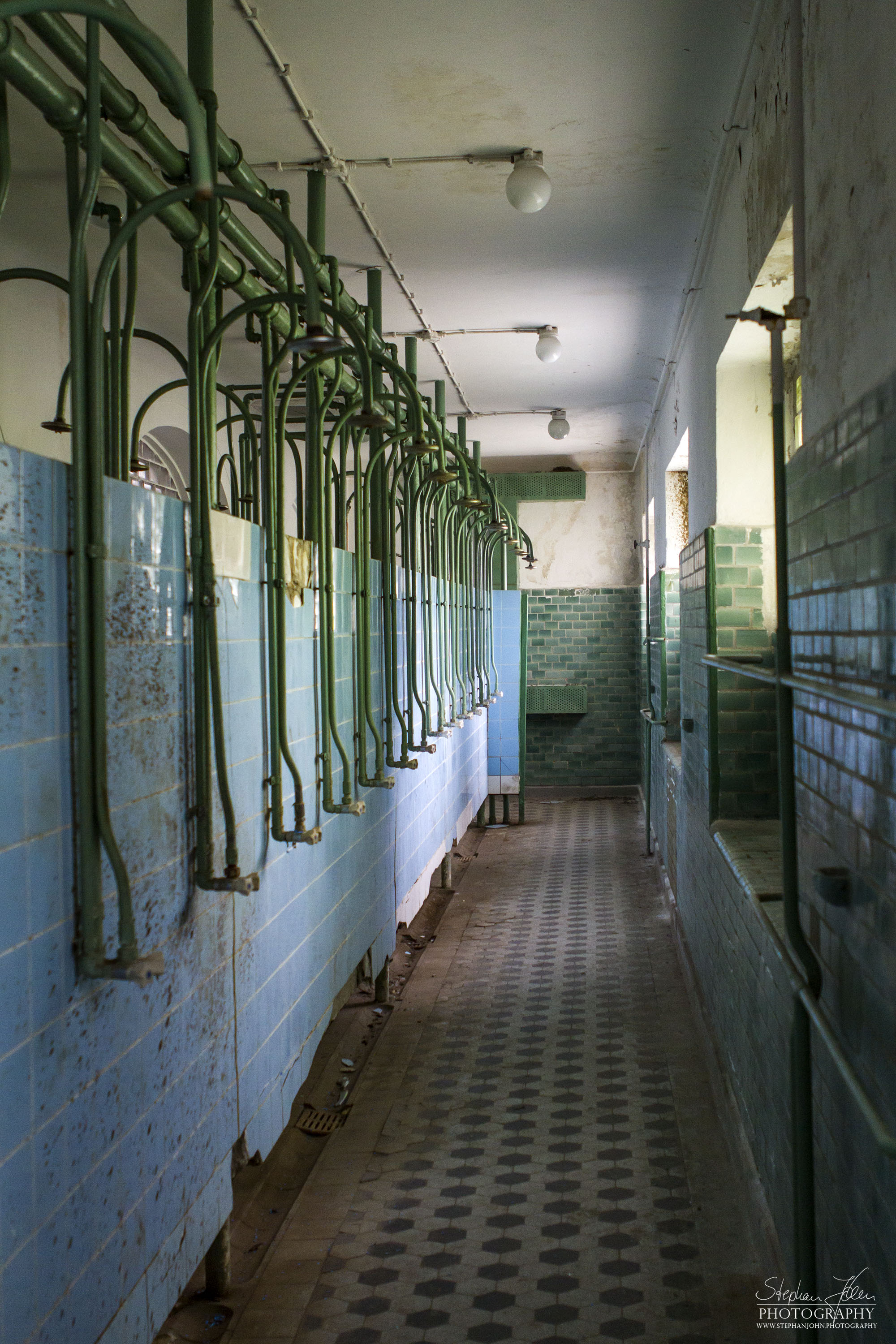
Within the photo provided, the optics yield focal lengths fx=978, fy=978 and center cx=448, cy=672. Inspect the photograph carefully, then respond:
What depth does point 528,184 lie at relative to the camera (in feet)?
11.3

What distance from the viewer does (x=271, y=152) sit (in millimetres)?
3457

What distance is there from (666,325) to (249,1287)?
4.97m

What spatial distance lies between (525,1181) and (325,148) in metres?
3.50

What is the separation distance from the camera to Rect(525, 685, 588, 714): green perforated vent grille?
10.5 metres

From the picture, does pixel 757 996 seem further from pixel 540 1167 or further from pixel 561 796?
pixel 561 796

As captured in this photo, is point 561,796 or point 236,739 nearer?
point 236,739

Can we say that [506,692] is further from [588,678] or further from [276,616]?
[276,616]

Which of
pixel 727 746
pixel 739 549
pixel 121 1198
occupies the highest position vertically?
pixel 739 549

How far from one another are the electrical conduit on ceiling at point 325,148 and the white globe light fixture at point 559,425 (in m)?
2.35

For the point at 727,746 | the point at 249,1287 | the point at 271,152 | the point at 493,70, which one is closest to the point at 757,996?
the point at 727,746

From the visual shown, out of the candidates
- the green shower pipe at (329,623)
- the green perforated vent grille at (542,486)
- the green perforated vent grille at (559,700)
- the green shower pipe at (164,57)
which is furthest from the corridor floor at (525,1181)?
the green perforated vent grille at (542,486)

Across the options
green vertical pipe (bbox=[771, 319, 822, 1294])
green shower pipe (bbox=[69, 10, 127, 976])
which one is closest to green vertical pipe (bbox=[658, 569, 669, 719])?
green vertical pipe (bbox=[771, 319, 822, 1294])

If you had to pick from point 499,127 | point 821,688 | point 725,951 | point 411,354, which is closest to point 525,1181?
point 725,951

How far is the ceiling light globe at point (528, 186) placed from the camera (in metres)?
3.44
